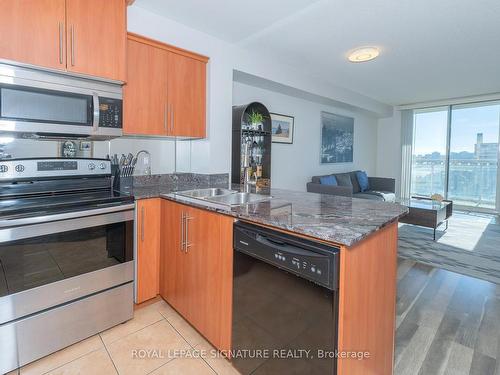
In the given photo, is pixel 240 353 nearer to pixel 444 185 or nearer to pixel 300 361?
pixel 300 361

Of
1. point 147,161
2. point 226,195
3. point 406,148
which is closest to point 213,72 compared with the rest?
point 147,161

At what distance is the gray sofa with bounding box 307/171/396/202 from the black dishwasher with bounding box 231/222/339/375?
309 cm

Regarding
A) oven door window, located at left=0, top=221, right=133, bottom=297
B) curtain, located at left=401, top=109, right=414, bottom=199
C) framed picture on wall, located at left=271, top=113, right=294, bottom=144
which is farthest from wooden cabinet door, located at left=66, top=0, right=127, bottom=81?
curtain, located at left=401, top=109, right=414, bottom=199

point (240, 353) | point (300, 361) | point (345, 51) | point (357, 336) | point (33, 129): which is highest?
point (345, 51)

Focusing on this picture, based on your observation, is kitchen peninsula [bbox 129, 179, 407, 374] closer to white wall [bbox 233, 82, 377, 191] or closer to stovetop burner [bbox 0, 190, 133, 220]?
stovetop burner [bbox 0, 190, 133, 220]

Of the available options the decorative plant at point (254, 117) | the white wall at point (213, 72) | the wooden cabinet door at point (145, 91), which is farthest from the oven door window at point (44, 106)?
the decorative plant at point (254, 117)

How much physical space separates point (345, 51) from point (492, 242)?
336cm

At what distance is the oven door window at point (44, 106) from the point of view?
1607mm

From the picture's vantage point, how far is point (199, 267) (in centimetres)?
172

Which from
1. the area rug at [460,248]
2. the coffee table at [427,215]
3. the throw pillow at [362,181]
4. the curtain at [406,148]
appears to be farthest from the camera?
the curtain at [406,148]

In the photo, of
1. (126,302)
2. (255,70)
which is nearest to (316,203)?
(126,302)

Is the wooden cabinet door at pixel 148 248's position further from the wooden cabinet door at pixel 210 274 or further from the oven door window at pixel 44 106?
the oven door window at pixel 44 106

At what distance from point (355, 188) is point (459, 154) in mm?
2550

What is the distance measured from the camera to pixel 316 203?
1731 millimetres
